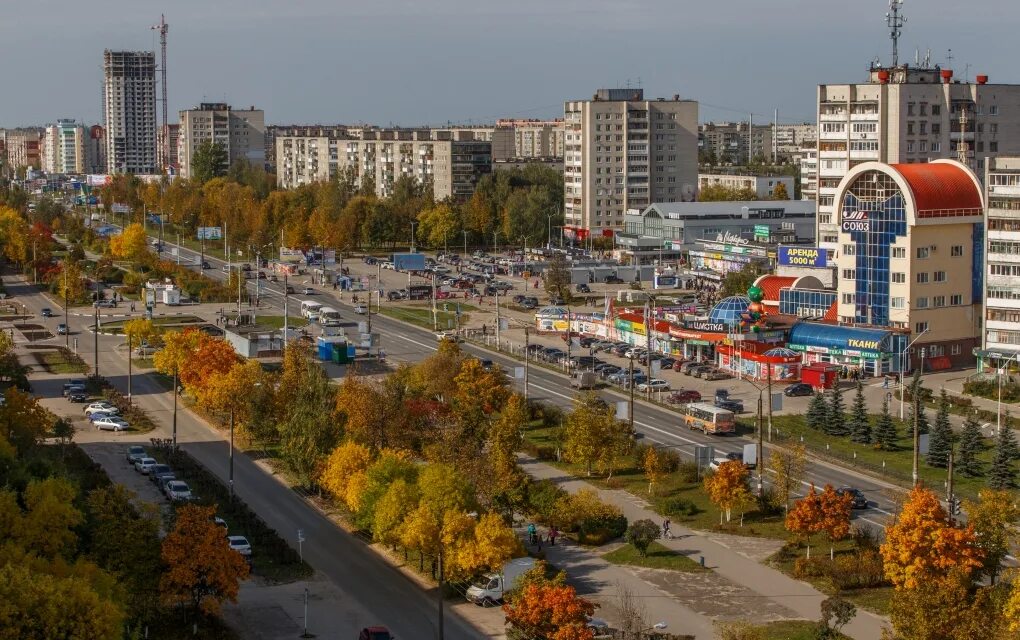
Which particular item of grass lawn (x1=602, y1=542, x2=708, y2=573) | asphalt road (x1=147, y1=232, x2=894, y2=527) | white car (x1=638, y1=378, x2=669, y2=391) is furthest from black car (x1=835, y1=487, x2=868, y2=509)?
white car (x1=638, y1=378, x2=669, y2=391)

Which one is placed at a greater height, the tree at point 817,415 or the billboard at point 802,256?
the billboard at point 802,256

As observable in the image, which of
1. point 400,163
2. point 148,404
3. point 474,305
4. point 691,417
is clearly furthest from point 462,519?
point 400,163

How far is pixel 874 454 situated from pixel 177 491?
51.3 feet

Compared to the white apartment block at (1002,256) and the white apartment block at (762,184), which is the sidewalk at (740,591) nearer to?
the white apartment block at (1002,256)

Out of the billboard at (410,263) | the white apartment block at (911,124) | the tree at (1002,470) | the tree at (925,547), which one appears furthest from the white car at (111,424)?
the billboard at (410,263)

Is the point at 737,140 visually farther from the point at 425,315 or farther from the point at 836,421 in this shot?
the point at 836,421

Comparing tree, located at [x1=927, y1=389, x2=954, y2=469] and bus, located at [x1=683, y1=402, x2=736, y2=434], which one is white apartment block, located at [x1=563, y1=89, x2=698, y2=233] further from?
tree, located at [x1=927, y1=389, x2=954, y2=469]

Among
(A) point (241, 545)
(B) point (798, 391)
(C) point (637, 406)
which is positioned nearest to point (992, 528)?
(A) point (241, 545)

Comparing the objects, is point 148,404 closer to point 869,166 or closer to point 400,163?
point 869,166

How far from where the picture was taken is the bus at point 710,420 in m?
37.0

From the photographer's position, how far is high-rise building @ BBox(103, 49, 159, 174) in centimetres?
17775

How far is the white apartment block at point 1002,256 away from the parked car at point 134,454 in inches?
944

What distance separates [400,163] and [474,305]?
143ft

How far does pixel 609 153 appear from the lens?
274 ft
